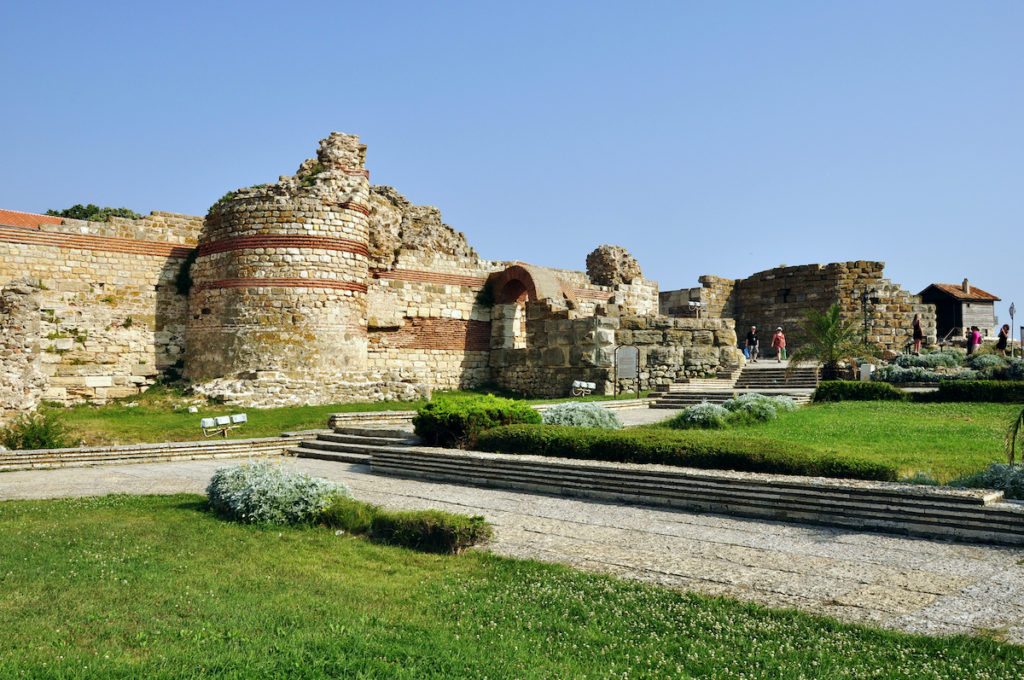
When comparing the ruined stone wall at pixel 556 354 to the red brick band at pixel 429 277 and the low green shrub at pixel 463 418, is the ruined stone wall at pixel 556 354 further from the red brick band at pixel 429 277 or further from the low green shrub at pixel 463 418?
the low green shrub at pixel 463 418

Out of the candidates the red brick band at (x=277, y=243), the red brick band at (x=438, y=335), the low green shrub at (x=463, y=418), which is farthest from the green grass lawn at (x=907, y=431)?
the red brick band at (x=277, y=243)

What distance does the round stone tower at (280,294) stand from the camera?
65.9ft

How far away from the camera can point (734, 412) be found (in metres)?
14.2

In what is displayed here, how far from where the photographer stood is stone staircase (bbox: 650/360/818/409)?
19156mm

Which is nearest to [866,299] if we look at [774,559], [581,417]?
[581,417]

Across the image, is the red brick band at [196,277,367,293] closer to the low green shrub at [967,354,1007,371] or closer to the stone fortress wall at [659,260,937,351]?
the stone fortress wall at [659,260,937,351]

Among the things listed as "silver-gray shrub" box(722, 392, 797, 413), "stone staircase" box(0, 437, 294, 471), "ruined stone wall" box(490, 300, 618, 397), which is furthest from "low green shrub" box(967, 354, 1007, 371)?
"stone staircase" box(0, 437, 294, 471)

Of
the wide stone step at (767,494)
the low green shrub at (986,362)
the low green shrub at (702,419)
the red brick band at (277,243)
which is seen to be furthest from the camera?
the low green shrub at (986,362)

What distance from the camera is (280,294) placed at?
66.7 ft

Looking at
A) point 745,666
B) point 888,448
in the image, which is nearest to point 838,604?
point 745,666

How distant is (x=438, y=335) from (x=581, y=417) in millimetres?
12371

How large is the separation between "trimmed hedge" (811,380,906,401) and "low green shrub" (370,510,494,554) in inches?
483

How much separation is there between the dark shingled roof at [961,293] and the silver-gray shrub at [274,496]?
123 feet

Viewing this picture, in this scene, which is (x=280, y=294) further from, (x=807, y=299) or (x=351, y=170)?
(x=807, y=299)
